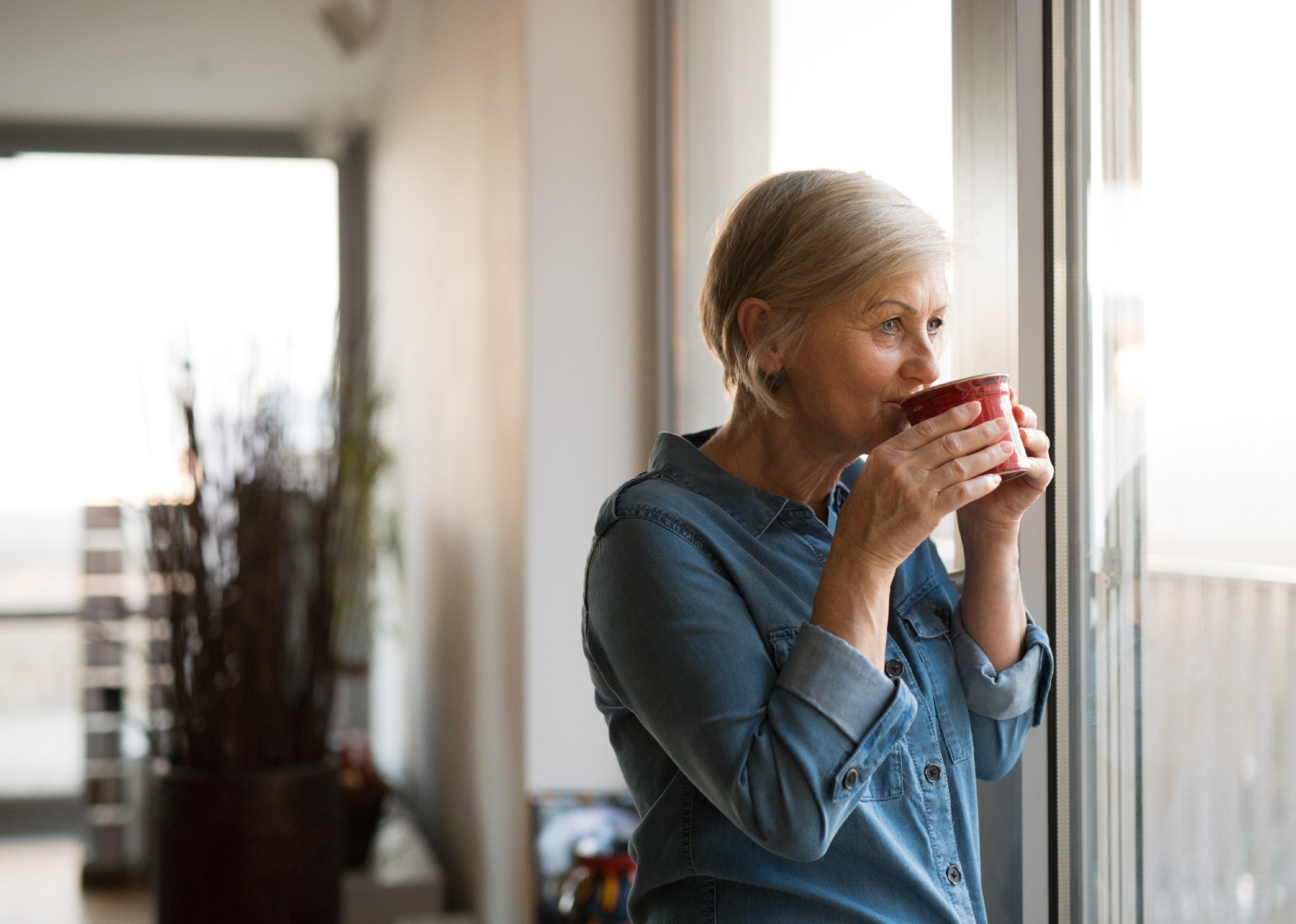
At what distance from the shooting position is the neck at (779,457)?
3.45 feet

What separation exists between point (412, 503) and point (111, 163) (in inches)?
89.5

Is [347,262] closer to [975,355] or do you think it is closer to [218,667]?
[218,667]

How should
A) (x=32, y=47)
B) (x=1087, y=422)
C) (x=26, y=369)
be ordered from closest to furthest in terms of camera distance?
(x=1087, y=422), (x=32, y=47), (x=26, y=369)

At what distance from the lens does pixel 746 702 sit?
0.87 m

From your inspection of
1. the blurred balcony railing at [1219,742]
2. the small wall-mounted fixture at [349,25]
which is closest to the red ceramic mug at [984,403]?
the blurred balcony railing at [1219,742]

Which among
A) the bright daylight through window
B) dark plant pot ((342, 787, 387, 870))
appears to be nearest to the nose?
dark plant pot ((342, 787, 387, 870))

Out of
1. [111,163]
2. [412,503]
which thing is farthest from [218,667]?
[111,163]

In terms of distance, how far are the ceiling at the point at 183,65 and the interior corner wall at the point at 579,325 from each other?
→ 6.49ft

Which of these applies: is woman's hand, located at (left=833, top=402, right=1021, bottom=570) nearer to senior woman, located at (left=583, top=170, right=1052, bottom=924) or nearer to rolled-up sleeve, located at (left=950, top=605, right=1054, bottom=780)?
senior woman, located at (left=583, top=170, right=1052, bottom=924)

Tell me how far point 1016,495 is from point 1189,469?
0.57ft

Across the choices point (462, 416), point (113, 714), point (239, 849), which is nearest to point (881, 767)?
point (239, 849)

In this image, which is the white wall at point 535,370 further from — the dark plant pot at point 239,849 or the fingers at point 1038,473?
the fingers at point 1038,473

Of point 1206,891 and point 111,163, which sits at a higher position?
point 111,163

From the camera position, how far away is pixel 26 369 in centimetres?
524
